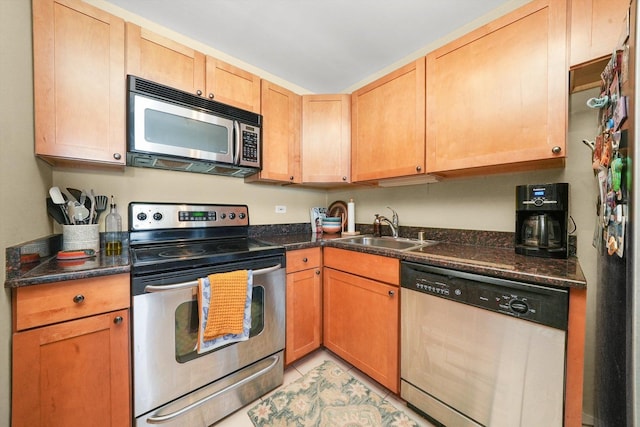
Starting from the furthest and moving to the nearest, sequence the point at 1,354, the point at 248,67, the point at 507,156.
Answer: the point at 248,67
the point at 507,156
the point at 1,354

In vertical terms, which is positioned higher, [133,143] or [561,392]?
[133,143]

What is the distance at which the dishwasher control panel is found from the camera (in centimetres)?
88

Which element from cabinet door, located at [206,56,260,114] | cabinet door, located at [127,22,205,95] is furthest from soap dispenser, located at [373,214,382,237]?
cabinet door, located at [127,22,205,95]

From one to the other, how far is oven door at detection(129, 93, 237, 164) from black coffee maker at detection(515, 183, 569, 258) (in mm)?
1812

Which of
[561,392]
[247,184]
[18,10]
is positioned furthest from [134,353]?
[561,392]

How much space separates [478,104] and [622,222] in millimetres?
981

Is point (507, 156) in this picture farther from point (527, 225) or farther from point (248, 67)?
point (248, 67)

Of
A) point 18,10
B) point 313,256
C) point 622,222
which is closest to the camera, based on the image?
point 622,222

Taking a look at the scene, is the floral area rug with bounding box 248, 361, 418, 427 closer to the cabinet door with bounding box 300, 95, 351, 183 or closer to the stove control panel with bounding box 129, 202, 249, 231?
the stove control panel with bounding box 129, 202, 249, 231

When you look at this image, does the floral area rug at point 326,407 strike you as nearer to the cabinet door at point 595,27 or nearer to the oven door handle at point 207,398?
the oven door handle at point 207,398

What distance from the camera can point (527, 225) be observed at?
1268 mm

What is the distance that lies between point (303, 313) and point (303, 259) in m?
0.40

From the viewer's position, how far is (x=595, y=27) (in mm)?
1007

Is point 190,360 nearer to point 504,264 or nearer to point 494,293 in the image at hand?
point 494,293
